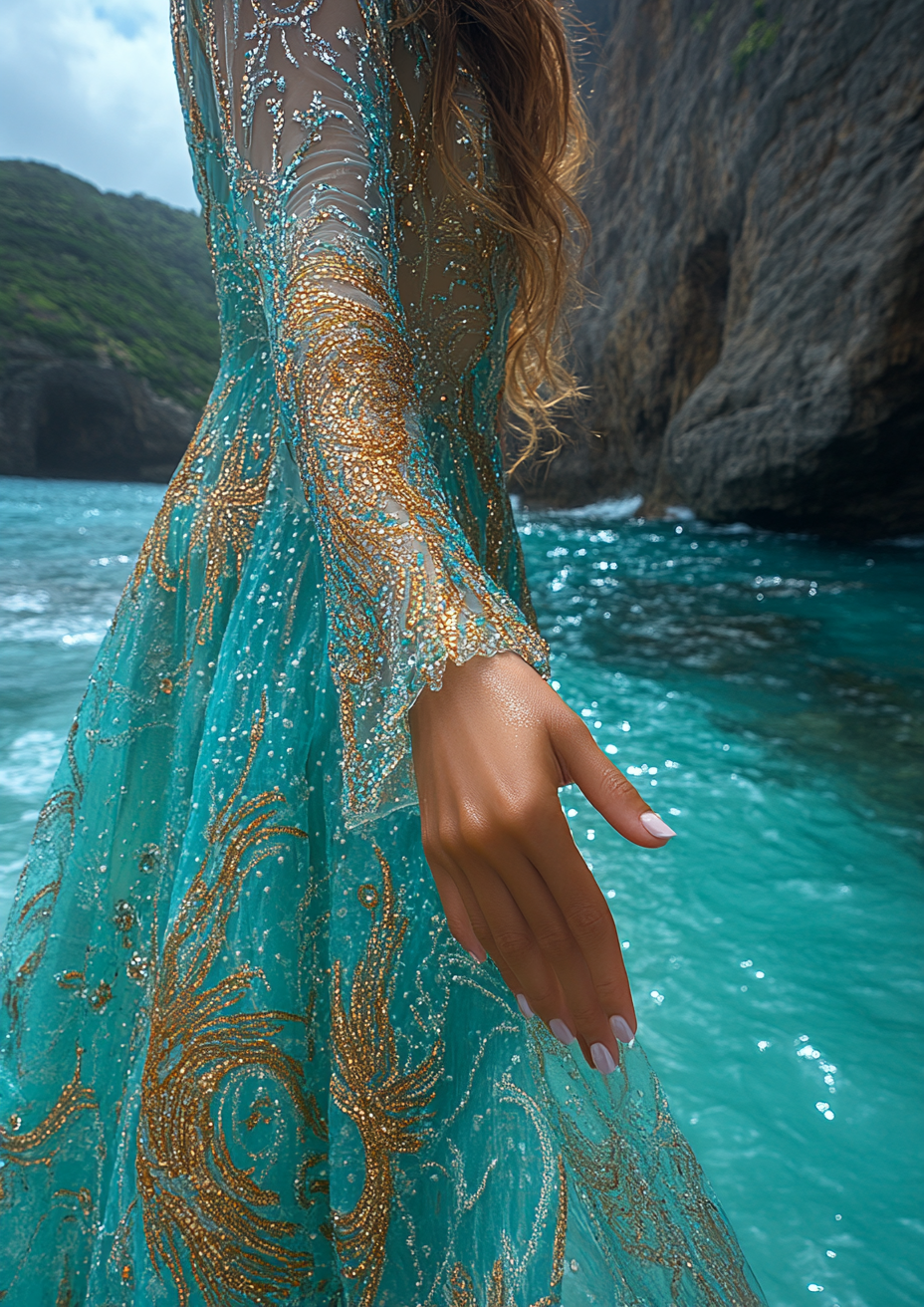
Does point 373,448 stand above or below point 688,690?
above

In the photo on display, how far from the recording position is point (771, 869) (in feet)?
7.64

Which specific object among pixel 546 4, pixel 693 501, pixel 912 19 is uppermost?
pixel 912 19

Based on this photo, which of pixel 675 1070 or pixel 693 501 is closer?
pixel 675 1070

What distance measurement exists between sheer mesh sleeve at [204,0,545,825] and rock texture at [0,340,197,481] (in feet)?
86.1

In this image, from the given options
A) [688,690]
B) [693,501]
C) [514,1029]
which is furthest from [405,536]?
[693,501]

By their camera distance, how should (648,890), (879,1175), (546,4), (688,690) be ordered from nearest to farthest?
(546,4), (879,1175), (648,890), (688,690)

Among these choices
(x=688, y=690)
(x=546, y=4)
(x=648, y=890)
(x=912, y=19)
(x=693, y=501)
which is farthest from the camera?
(x=693, y=501)

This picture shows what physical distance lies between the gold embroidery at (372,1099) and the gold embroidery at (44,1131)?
387 millimetres

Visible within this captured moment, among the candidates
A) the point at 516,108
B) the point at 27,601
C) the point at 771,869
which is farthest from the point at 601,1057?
the point at 27,601

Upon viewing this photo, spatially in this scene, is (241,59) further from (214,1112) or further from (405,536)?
(214,1112)

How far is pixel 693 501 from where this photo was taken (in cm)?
974

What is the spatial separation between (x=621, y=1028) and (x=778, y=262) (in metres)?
9.94

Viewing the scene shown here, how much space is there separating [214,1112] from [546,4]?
3.83ft

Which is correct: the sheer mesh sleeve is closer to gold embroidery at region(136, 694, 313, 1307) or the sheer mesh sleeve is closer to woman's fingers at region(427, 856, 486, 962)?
woman's fingers at region(427, 856, 486, 962)
